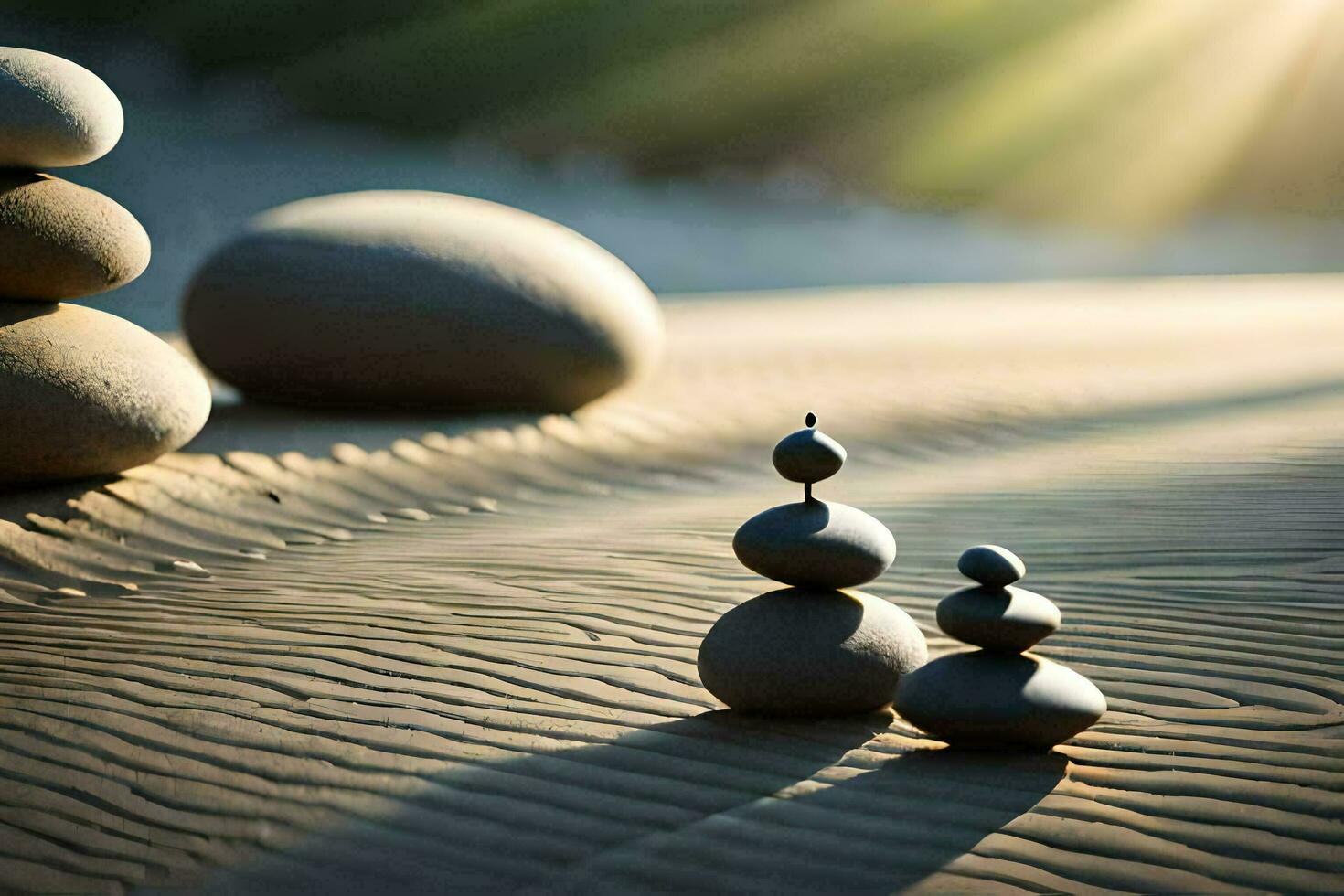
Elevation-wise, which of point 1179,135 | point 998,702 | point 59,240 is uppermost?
point 1179,135

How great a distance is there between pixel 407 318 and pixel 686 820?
537 cm

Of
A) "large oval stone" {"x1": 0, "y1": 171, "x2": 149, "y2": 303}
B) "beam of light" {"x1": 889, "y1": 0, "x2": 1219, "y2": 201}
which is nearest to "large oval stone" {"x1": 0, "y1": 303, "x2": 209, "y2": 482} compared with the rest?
"large oval stone" {"x1": 0, "y1": 171, "x2": 149, "y2": 303}

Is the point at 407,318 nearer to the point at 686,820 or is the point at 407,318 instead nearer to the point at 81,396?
the point at 81,396

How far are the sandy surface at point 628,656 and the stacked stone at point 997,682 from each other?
0.09 m

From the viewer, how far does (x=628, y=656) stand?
4.55 metres

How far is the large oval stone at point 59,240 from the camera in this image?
20.3 feet

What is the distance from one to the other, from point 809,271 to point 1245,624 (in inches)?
764

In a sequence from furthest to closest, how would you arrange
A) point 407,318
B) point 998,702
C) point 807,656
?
point 407,318 < point 807,656 < point 998,702

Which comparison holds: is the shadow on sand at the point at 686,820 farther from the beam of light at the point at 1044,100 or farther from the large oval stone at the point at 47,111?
the beam of light at the point at 1044,100

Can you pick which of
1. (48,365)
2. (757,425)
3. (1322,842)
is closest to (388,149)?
(757,425)

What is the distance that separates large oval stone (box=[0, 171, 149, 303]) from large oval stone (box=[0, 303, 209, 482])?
0.57 feet

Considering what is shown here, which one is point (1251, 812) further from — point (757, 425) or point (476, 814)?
point (757, 425)

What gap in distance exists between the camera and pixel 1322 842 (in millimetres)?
3072

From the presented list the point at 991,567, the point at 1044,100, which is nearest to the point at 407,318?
the point at 991,567
